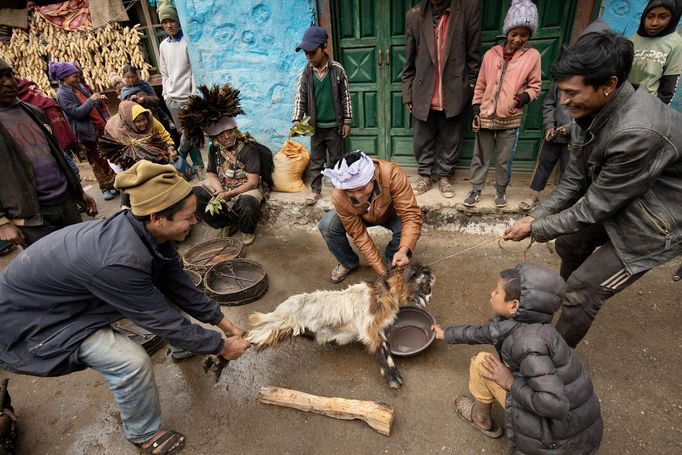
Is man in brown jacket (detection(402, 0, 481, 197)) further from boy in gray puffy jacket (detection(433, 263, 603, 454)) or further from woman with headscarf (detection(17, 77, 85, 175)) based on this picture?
woman with headscarf (detection(17, 77, 85, 175))

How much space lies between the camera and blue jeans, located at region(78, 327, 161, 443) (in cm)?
244

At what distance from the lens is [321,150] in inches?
223

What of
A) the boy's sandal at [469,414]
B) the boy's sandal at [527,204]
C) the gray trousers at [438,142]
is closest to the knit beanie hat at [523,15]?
the gray trousers at [438,142]

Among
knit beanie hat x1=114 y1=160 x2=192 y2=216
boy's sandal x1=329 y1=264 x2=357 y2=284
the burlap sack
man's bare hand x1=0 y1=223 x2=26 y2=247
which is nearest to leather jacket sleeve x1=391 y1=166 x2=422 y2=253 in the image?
boy's sandal x1=329 y1=264 x2=357 y2=284

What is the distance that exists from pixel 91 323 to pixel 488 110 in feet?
15.0

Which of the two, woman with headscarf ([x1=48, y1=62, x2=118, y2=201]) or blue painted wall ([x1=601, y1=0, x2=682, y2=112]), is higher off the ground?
blue painted wall ([x1=601, y1=0, x2=682, y2=112])

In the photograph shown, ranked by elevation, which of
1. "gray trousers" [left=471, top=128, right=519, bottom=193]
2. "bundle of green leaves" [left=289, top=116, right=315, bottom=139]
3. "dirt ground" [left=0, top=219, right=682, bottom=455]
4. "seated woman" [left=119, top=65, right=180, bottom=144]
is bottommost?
"dirt ground" [left=0, top=219, right=682, bottom=455]

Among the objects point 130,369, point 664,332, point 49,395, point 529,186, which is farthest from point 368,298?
point 529,186

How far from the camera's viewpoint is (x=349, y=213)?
12.8 feet

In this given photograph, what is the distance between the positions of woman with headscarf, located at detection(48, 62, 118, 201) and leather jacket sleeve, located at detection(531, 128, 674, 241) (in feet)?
23.9

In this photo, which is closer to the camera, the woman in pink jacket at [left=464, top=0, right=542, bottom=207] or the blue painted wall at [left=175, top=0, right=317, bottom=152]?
the woman in pink jacket at [left=464, top=0, right=542, bottom=207]

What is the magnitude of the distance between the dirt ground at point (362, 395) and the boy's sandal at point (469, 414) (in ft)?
0.16

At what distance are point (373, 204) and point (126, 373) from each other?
102 inches

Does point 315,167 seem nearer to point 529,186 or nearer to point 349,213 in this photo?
point 349,213
